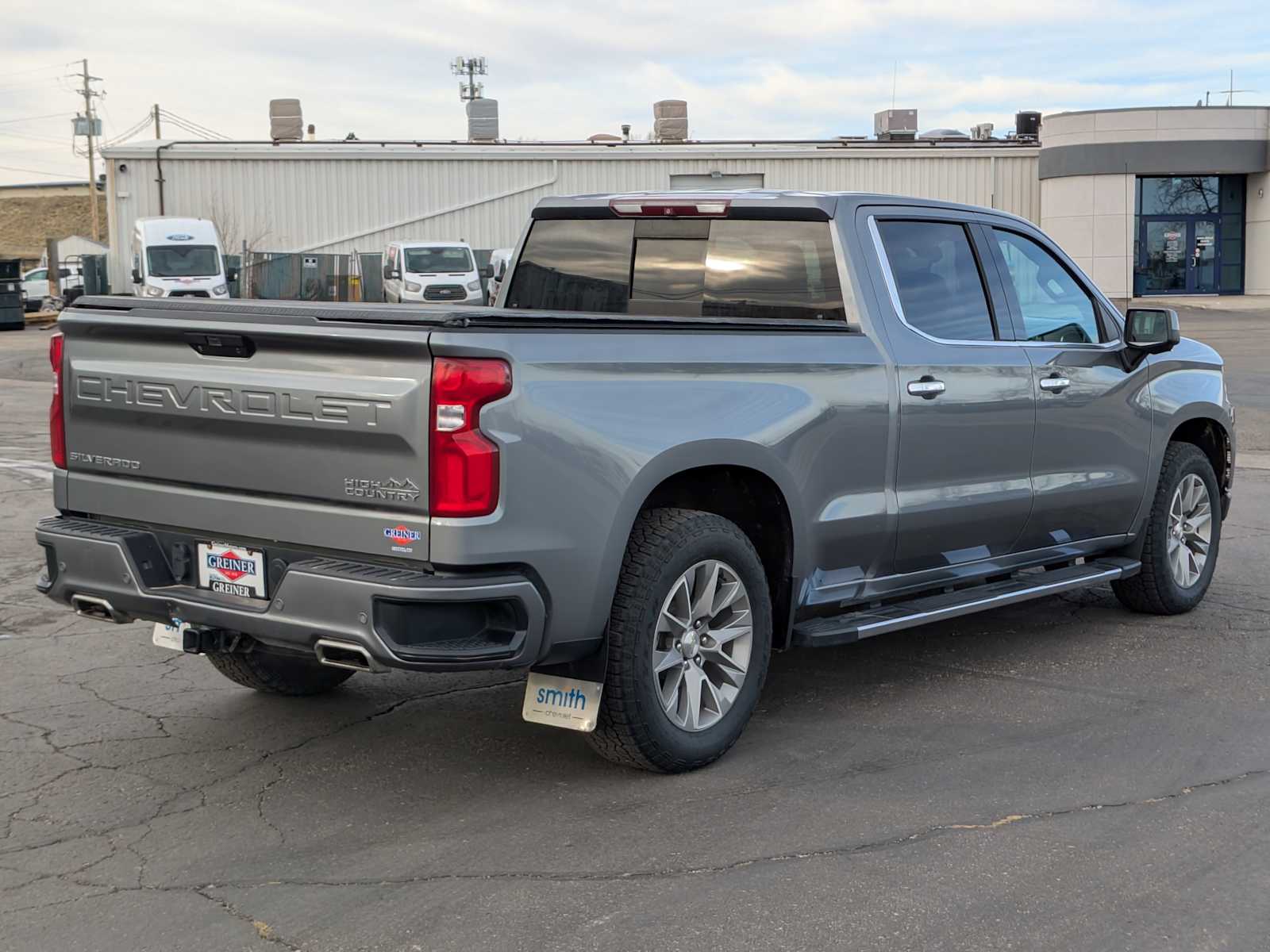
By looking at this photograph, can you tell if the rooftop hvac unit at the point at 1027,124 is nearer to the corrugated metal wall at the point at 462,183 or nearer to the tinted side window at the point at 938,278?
the corrugated metal wall at the point at 462,183

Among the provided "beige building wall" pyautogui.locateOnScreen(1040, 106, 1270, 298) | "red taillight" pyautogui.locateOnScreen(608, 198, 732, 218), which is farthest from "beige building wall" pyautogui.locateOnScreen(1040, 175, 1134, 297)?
"red taillight" pyautogui.locateOnScreen(608, 198, 732, 218)

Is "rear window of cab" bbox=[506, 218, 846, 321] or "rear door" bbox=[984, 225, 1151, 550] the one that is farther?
"rear door" bbox=[984, 225, 1151, 550]

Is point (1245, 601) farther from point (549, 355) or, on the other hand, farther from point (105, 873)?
point (105, 873)

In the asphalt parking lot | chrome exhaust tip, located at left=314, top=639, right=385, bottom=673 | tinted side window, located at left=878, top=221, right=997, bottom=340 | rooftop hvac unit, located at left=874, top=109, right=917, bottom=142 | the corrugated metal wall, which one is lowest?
the asphalt parking lot

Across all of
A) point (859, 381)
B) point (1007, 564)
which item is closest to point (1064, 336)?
point (1007, 564)

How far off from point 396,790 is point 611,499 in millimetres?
1223

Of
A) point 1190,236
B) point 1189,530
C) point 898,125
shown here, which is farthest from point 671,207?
point 898,125

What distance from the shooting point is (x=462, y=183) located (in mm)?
51625

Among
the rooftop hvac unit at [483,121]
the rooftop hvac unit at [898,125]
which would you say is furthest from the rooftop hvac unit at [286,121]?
the rooftop hvac unit at [898,125]

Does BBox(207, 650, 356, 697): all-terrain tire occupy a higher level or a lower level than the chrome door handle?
lower

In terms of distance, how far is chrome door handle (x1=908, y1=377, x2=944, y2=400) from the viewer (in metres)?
5.69

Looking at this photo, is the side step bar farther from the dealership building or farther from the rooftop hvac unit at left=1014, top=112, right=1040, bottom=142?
the rooftop hvac unit at left=1014, top=112, right=1040, bottom=142

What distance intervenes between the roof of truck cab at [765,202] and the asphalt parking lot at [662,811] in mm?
1942

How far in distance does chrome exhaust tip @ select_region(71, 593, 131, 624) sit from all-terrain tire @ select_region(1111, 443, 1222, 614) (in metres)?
4.79
